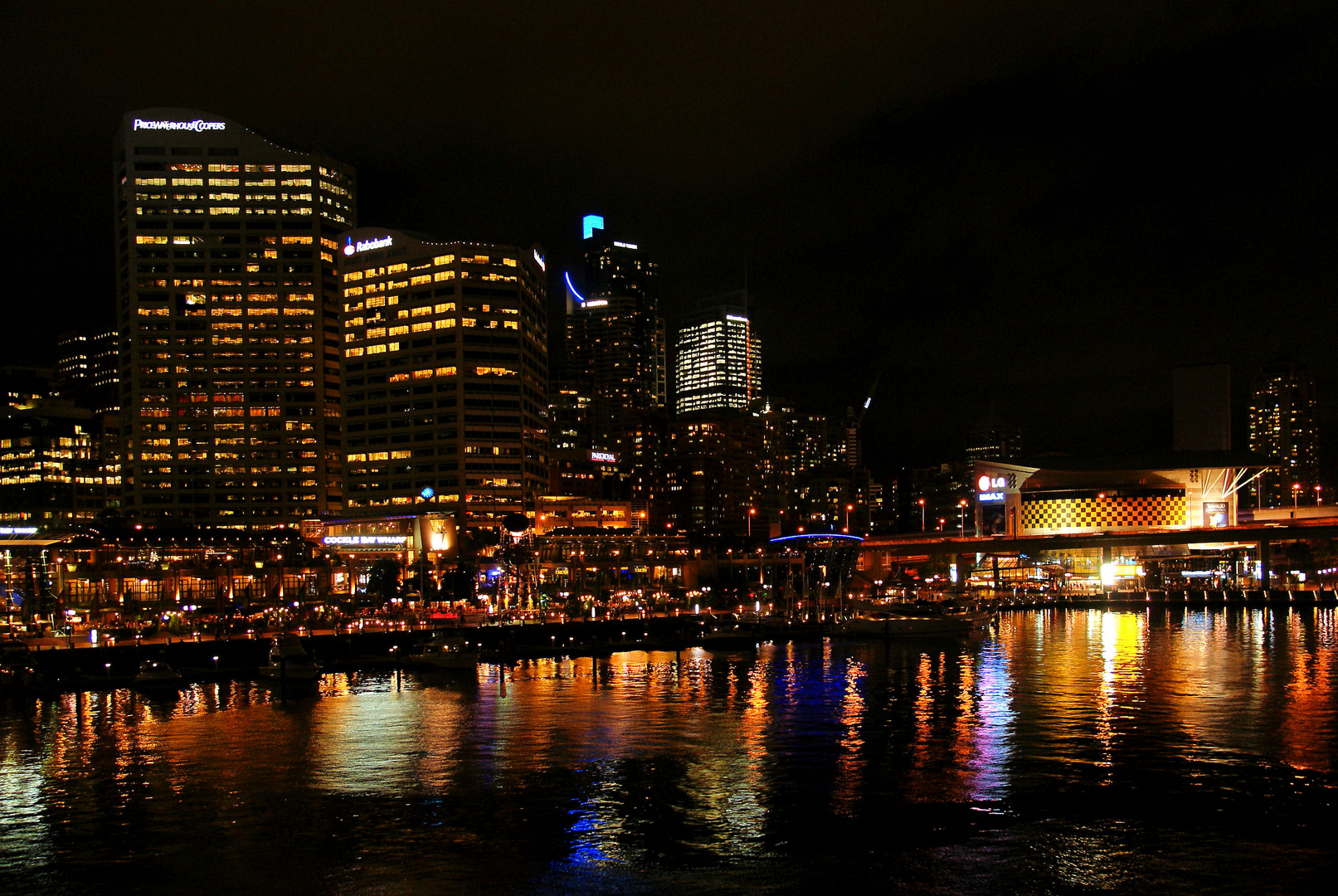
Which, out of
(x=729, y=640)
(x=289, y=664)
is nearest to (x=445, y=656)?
(x=289, y=664)

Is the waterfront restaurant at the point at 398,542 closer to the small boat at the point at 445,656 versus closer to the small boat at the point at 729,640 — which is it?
the small boat at the point at 729,640

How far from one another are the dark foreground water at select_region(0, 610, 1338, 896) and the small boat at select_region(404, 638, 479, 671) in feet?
34.9

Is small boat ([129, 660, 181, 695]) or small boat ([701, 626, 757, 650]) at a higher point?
small boat ([129, 660, 181, 695])

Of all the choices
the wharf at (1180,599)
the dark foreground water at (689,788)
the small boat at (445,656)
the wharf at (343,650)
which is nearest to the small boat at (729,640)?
the wharf at (343,650)

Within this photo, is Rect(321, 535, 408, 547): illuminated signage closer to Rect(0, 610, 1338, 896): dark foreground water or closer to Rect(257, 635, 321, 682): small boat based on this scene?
Rect(257, 635, 321, 682): small boat

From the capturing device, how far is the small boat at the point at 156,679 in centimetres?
7573

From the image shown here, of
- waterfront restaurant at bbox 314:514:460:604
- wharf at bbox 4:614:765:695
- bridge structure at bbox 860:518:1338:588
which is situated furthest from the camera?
waterfront restaurant at bbox 314:514:460:604

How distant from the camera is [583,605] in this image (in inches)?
5517

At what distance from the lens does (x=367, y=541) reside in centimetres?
17050

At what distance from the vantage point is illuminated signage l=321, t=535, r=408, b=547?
169m

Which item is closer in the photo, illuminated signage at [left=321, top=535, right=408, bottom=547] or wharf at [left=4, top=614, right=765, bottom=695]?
wharf at [left=4, top=614, right=765, bottom=695]

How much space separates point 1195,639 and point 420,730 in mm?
80268

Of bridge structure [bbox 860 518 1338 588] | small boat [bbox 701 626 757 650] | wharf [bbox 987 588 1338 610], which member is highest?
bridge structure [bbox 860 518 1338 588]

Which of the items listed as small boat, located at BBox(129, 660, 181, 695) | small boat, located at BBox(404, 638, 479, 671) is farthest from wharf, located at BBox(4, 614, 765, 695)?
small boat, located at BBox(129, 660, 181, 695)
